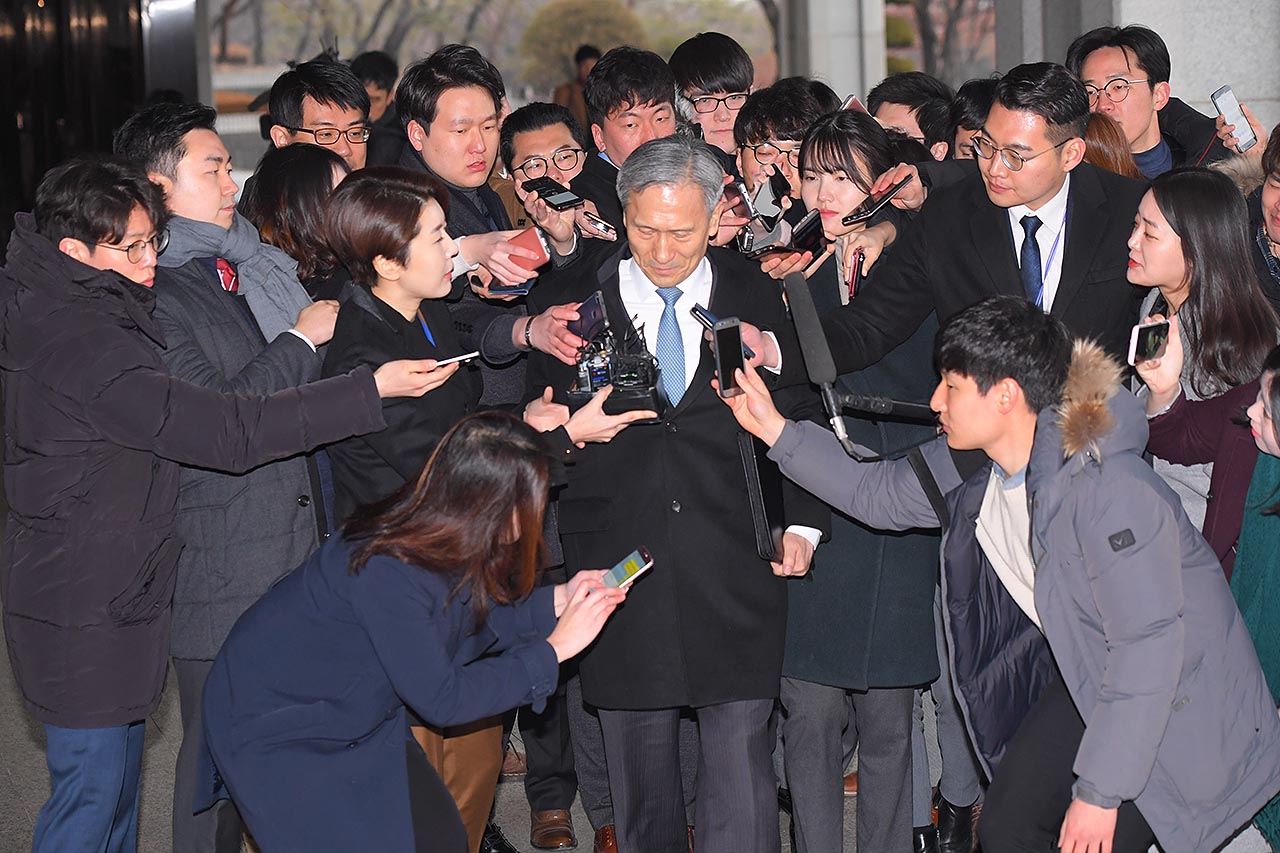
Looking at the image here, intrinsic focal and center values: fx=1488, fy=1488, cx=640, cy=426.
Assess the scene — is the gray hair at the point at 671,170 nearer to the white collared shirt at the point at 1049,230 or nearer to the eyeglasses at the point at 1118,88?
the white collared shirt at the point at 1049,230

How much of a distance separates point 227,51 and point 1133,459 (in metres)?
18.4

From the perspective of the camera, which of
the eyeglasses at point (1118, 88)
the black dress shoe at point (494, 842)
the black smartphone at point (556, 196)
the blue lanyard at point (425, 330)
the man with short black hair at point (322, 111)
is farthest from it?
the eyeglasses at point (1118, 88)

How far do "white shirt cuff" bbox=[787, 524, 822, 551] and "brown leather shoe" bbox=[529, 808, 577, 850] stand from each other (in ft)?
4.40

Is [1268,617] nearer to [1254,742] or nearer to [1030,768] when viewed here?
[1254,742]

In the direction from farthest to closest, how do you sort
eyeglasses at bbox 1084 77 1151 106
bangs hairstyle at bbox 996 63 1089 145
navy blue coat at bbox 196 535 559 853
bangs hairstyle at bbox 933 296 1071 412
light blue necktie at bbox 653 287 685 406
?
eyeglasses at bbox 1084 77 1151 106 → bangs hairstyle at bbox 996 63 1089 145 → light blue necktie at bbox 653 287 685 406 → bangs hairstyle at bbox 933 296 1071 412 → navy blue coat at bbox 196 535 559 853

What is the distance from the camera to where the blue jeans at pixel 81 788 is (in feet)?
11.4

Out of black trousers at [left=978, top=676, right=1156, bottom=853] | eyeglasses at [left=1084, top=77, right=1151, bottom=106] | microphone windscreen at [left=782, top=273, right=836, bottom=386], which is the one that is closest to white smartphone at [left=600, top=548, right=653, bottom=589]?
microphone windscreen at [left=782, top=273, right=836, bottom=386]

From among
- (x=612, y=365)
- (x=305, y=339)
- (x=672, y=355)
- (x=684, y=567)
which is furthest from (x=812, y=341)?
(x=305, y=339)

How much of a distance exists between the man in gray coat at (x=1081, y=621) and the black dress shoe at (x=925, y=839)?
901mm

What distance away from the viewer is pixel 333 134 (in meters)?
4.97

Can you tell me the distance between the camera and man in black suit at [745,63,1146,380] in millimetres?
3902

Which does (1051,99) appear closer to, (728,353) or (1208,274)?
(1208,274)

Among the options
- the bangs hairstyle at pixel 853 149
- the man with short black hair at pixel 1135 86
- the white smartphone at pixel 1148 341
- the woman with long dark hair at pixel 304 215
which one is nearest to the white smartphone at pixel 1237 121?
the man with short black hair at pixel 1135 86

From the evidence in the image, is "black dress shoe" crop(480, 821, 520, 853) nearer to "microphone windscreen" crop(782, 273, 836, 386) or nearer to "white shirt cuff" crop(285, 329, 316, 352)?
"white shirt cuff" crop(285, 329, 316, 352)
